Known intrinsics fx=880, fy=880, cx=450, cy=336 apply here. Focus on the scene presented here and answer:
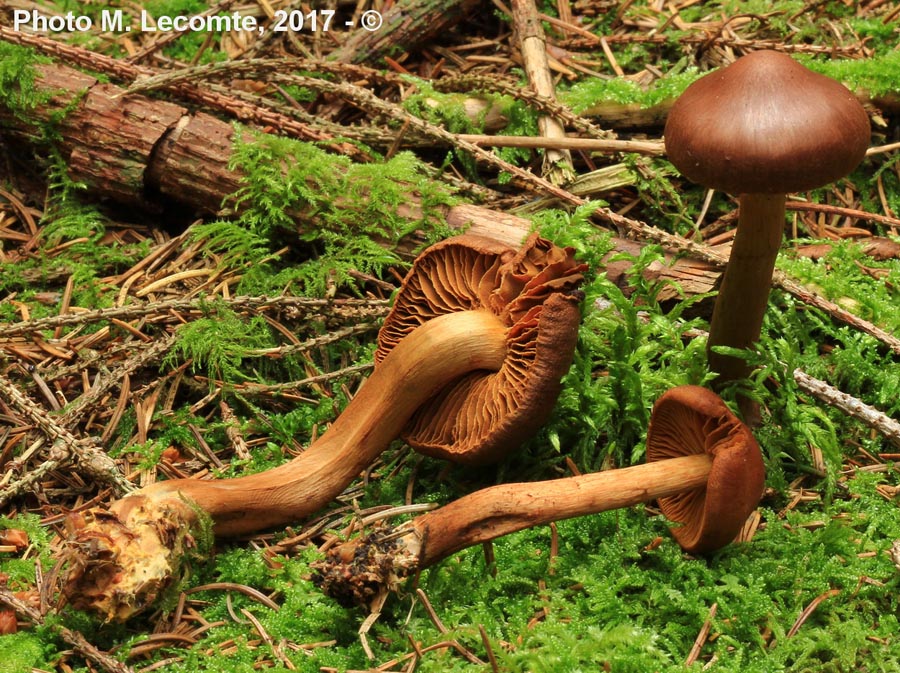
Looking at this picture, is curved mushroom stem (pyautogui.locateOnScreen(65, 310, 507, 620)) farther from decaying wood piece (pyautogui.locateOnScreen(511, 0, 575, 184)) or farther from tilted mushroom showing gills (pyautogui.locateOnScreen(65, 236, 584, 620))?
decaying wood piece (pyautogui.locateOnScreen(511, 0, 575, 184))

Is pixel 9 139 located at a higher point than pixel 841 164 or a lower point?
lower

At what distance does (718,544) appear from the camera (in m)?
2.48

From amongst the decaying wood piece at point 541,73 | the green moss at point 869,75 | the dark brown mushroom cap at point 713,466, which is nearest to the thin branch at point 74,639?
the dark brown mushroom cap at point 713,466

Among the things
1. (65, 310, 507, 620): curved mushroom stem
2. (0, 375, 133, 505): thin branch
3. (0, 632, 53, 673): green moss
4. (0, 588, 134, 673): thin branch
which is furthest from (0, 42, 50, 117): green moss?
(0, 632, 53, 673): green moss

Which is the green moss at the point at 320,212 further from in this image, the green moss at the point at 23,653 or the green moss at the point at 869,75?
the green moss at the point at 869,75

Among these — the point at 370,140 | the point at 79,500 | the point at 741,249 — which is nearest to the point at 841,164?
the point at 741,249

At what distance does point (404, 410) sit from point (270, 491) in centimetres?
48

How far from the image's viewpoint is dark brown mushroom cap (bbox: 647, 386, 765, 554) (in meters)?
2.33

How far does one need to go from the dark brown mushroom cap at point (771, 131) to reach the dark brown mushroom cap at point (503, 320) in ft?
1.74

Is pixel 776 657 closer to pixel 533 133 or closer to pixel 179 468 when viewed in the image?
pixel 179 468

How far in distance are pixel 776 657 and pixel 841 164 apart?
1253 mm

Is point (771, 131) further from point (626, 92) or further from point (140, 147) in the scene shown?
point (140, 147)

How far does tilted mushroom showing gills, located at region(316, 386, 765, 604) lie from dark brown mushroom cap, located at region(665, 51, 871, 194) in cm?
62

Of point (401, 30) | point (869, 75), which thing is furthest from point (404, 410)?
point (869, 75)
